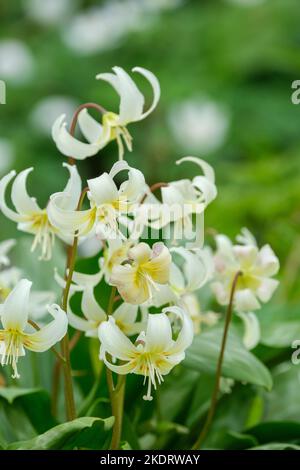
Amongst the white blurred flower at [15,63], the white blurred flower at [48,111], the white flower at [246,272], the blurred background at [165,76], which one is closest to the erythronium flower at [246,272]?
the white flower at [246,272]

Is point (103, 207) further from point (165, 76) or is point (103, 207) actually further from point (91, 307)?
point (165, 76)

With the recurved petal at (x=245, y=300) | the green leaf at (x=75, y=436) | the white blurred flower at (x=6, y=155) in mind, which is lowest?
the green leaf at (x=75, y=436)

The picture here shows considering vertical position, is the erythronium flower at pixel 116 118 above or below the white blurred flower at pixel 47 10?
below

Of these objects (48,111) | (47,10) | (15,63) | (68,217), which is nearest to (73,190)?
(68,217)

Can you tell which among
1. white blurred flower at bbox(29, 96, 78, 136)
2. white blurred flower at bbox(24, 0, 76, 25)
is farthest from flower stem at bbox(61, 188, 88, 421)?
white blurred flower at bbox(24, 0, 76, 25)

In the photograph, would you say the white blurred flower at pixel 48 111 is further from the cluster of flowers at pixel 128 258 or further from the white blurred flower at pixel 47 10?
the cluster of flowers at pixel 128 258

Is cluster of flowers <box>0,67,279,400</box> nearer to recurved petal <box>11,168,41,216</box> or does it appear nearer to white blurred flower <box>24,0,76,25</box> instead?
recurved petal <box>11,168,41,216</box>

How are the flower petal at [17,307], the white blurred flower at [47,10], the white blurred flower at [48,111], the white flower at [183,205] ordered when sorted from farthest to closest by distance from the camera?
the white blurred flower at [47,10]
the white blurred flower at [48,111]
the white flower at [183,205]
the flower petal at [17,307]
